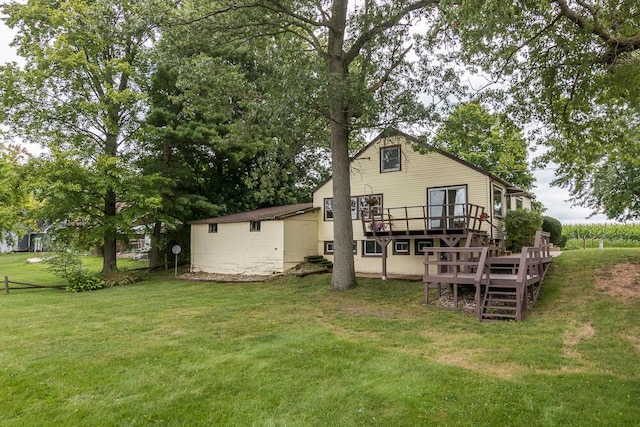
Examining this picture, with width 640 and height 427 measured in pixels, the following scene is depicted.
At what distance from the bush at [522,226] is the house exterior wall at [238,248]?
33.2 ft

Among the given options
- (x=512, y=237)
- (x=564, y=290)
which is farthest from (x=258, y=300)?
(x=512, y=237)

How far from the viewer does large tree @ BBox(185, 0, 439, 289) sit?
42.0 ft

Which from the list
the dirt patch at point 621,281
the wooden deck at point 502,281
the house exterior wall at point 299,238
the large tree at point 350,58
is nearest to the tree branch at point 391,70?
the large tree at point 350,58

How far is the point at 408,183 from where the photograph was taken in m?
17.7

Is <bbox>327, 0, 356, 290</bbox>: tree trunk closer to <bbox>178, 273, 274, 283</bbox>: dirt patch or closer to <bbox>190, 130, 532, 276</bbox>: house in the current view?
<bbox>190, 130, 532, 276</bbox>: house

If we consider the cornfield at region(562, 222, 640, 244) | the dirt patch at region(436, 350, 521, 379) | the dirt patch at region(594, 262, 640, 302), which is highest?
the cornfield at region(562, 222, 640, 244)

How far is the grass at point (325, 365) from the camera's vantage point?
4.84 m

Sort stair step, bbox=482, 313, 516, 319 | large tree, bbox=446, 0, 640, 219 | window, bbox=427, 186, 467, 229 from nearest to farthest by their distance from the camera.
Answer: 1. large tree, bbox=446, 0, 640, 219
2. stair step, bbox=482, 313, 516, 319
3. window, bbox=427, 186, 467, 229

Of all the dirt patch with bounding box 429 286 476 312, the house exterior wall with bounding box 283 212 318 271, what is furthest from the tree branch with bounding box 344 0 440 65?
the dirt patch with bounding box 429 286 476 312

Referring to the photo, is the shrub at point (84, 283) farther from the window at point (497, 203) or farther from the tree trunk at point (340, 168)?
the window at point (497, 203)

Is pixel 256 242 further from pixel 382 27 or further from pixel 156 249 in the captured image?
pixel 382 27

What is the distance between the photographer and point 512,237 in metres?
17.0

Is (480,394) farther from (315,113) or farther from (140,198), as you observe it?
(140,198)

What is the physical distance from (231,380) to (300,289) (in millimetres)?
9171
